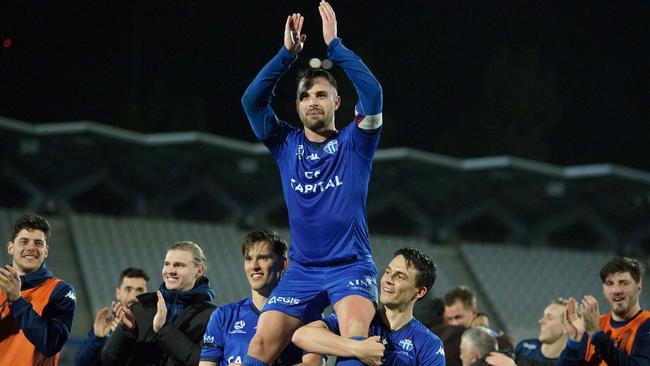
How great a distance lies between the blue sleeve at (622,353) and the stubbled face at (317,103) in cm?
243

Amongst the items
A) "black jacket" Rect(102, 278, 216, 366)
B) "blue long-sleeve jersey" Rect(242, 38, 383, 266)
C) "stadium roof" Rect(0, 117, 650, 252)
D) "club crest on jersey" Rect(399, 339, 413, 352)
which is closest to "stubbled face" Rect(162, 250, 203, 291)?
"black jacket" Rect(102, 278, 216, 366)

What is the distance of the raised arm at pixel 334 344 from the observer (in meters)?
5.22

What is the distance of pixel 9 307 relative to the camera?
6.34m

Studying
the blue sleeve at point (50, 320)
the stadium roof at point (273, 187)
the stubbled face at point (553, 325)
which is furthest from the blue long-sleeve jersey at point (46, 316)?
the stadium roof at point (273, 187)

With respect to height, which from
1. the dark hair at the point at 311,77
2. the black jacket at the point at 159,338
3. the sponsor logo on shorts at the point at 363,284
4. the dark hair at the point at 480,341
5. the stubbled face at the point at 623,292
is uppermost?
the dark hair at the point at 311,77

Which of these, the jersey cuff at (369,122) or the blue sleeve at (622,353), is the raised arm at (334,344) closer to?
the jersey cuff at (369,122)

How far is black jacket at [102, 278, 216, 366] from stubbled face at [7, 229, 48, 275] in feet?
2.39

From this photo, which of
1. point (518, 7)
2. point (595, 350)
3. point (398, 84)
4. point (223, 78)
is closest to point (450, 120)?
point (398, 84)

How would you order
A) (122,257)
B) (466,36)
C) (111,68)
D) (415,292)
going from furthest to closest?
(466,36), (111,68), (122,257), (415,292)

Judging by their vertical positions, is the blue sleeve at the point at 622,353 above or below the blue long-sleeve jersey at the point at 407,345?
above

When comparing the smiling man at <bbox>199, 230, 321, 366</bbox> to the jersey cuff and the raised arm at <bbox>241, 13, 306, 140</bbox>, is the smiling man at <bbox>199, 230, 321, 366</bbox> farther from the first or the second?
the jersey cuff

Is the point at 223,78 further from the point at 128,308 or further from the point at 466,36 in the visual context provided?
the point at 128,308

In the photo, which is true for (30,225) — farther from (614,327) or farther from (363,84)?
(614,327)

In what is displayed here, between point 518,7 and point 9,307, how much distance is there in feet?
104
